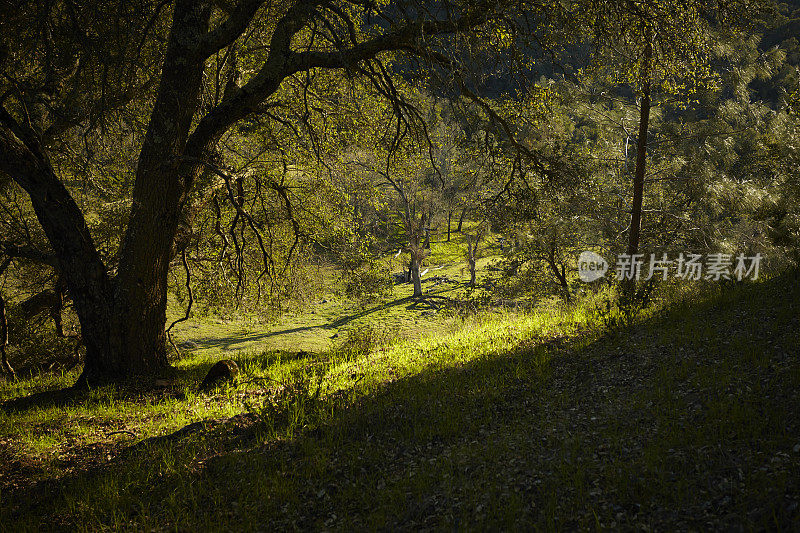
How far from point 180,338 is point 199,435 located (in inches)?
824

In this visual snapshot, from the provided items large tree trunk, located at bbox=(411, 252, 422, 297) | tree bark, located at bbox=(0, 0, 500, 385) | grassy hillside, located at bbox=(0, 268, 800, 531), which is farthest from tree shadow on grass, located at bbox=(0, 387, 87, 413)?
large tree trunk, located at bbox=(411, 252, 422, 297)

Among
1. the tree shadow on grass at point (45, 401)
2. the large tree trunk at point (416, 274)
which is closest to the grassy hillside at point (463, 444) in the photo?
the tree shadow on grass at point (45, 401)

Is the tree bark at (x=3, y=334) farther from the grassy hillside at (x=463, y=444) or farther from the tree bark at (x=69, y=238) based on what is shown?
the grassy hillside at (x=463, y=444)

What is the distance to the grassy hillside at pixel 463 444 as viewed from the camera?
3.49 meters

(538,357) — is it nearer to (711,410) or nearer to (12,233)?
(711,410)

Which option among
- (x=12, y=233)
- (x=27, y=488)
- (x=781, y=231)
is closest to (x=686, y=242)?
(x=781, y=231)

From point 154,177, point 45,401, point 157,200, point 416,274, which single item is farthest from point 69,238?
point 416,274

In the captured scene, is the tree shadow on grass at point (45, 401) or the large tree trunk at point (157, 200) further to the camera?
the large tree trunk at point (157, 200)

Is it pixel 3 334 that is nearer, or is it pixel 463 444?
pixel 463 444

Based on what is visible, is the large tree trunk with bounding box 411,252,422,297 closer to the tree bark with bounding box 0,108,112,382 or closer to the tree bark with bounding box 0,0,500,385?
the tree bark with bounding box 0,0,500,385

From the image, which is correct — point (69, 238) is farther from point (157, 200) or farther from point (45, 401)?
point (45, 401)

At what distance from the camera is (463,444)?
4.69 meters

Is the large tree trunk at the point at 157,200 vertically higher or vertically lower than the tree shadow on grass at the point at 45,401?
higher

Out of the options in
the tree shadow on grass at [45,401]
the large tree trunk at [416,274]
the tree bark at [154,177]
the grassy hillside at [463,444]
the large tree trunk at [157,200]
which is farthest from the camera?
the large tree trunk at [416,274]
